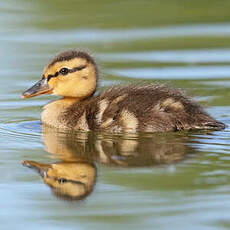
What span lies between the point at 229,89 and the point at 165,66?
1.23 metres

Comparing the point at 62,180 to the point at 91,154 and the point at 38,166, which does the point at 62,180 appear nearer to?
the point at 38,166

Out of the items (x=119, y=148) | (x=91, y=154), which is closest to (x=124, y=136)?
(x=119, y=148)

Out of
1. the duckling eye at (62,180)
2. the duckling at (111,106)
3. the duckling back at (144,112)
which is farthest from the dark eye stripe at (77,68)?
the duckling eye at (62,180)

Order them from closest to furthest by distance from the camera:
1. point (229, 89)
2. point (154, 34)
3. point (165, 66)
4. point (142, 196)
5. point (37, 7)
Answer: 1. point (142, 196)
2. point (229, 89)
3. point (165, 66)
4. point (154, 34)
5. point (37, 7)

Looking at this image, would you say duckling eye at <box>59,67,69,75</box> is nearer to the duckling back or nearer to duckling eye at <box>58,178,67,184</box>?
the duckling back

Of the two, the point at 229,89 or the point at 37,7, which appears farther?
the point at 37,7

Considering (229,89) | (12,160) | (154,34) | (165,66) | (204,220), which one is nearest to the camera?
(204,220)

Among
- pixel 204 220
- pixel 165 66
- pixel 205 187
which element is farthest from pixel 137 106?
pixel 165 66

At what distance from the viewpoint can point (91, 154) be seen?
5.55 metres

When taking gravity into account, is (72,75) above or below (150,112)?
above

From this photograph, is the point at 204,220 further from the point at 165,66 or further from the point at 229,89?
the point at 165,66

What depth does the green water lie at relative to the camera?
4.33 meters

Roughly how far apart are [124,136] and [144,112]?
226 mm

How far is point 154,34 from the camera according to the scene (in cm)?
1028
